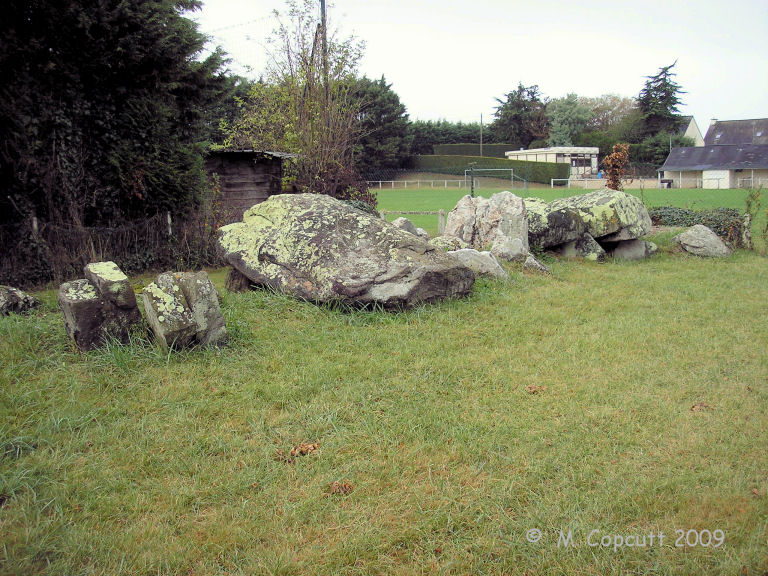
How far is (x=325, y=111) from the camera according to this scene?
17.2 m

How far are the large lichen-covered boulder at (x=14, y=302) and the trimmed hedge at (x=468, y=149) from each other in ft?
211

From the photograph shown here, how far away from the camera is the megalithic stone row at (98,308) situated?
5.00 metres

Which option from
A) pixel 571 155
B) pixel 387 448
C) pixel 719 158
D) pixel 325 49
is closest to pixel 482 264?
pixel 387 448

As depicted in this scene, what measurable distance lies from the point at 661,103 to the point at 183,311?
2842 inches

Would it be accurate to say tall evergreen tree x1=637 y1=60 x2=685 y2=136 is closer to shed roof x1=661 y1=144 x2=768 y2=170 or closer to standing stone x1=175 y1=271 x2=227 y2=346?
shed roof x1=661 y1=144 x2=768 y2=170

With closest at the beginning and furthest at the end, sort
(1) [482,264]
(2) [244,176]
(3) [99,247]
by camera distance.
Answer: (1) [482,264], (3) [99,247], (2) [244,176]

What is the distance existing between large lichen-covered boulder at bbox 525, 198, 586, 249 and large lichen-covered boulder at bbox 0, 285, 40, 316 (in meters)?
8.00

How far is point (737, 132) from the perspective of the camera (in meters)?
68.4

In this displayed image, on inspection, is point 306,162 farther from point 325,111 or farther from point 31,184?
point 31,184

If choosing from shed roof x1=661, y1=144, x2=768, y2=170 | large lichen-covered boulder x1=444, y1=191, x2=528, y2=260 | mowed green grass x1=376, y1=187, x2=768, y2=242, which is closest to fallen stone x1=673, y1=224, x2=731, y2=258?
mowed green grass x1=376, y1=187, x2=768, y2=242

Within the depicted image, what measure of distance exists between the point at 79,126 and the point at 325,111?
867cm

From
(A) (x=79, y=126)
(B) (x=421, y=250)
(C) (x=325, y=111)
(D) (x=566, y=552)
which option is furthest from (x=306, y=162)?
(D) (x=566, y=552)

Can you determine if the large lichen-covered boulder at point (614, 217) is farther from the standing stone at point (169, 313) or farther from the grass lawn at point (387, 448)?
the standing stone at point (169, 313)

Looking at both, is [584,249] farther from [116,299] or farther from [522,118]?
[522,118]
